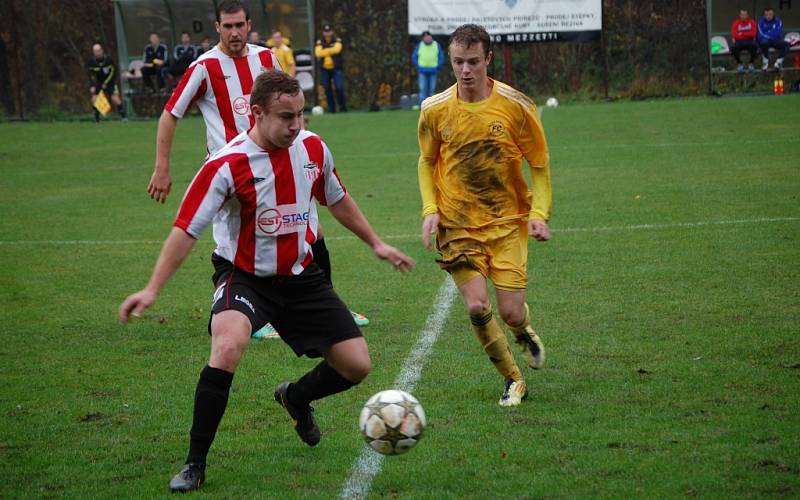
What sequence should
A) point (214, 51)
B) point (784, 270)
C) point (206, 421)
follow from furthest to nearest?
point (784, 270)
point (214, 51)
point (206, 421)

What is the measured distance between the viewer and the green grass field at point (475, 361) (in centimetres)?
454

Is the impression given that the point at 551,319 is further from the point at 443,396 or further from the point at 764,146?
the point at 764,146

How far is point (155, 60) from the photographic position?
90.0 feet

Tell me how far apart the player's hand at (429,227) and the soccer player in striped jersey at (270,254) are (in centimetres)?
59

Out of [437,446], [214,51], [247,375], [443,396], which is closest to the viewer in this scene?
[437,446]

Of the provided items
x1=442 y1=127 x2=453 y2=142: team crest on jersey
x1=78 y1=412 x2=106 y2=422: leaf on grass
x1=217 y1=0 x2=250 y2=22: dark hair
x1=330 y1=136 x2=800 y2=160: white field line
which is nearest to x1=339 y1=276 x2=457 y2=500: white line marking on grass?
x1=442 y1=127 x2=453 y2=142: team crest on jersey

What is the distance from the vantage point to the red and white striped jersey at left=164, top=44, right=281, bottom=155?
21.8 ft

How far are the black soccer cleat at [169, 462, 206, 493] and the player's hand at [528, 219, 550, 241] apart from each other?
2.05 meters

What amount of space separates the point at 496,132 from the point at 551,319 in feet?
6.54

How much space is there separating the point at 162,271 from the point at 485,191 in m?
2.00

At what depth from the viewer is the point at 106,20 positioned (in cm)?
3147

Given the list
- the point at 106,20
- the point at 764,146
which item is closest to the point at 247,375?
the point at 764,146

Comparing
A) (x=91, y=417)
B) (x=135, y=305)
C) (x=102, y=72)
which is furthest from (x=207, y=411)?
(x=102, y=72)

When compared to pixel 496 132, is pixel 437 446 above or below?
below
